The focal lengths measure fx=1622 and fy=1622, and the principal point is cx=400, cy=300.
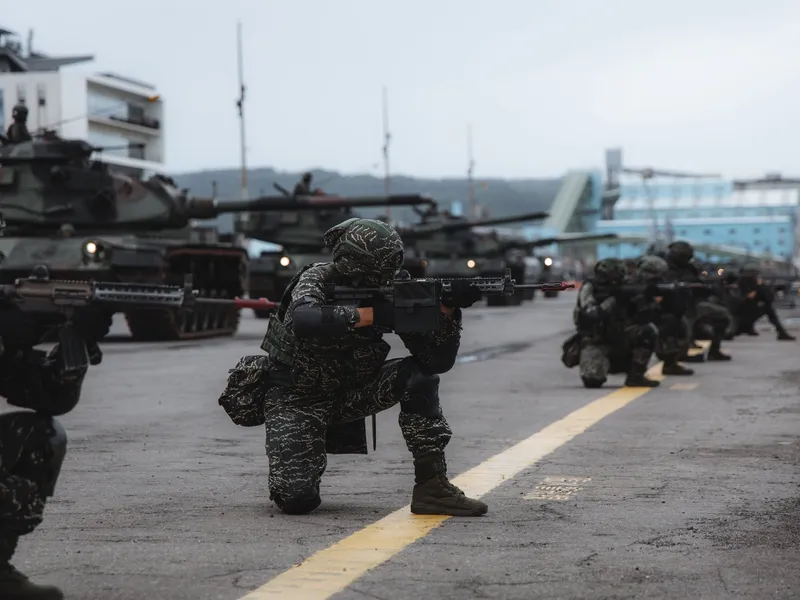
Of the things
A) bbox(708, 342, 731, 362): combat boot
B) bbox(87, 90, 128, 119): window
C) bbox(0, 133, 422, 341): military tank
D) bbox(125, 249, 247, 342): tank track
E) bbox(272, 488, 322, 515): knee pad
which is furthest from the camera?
bbox(87, 90, 128, 119): window

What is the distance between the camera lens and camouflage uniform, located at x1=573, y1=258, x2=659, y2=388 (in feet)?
50.6

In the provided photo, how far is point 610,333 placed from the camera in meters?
15.6

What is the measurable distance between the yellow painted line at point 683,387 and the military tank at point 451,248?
96.5ft

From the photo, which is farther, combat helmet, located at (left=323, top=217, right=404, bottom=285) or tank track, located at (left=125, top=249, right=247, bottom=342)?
tank track, located at (left=125, top=249, right=247, bottom=342)

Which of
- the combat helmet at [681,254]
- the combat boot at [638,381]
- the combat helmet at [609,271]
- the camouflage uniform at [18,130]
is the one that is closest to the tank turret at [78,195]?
the camouflage uniform at [18,130]

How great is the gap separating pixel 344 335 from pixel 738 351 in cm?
1618

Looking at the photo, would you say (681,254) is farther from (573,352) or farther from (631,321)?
(573,352)

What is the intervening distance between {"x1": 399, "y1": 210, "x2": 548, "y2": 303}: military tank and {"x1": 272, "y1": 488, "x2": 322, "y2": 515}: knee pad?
38016mm

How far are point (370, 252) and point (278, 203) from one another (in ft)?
68.3

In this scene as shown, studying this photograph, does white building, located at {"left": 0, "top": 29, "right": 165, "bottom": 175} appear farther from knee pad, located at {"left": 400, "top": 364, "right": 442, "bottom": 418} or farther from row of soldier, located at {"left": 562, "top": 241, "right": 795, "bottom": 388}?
knee pad, located at {"left": 400, "top": 364, "right": 442, "bottom": 418}

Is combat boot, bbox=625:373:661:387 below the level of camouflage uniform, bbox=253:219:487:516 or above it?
below

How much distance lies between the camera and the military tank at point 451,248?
4797cm

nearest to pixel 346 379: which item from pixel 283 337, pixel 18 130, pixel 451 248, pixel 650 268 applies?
pixel 283 337

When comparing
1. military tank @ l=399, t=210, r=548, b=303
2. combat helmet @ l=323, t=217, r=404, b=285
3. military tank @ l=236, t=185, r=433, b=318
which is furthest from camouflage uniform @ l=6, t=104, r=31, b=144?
military tank @ l=399, t=210, r=548, b=303
